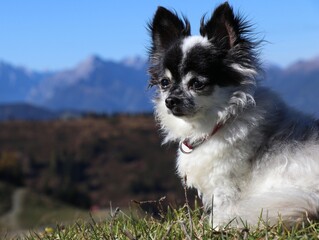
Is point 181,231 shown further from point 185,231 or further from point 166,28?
point 166,28

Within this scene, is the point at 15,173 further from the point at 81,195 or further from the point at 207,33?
the point at 207,33

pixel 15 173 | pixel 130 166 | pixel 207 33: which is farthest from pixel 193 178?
pixel 130 166

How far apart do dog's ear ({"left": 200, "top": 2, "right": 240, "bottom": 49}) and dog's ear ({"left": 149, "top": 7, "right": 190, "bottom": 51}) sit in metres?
0.50

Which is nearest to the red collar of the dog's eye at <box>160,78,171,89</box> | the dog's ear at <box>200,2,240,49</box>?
the dog's eye at <box>160,78,171,89</box>

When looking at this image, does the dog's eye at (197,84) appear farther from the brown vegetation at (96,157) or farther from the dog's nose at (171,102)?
the brown vegetation at (96,157)

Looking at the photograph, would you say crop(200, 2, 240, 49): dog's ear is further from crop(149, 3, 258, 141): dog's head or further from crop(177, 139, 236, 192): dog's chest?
crop(177, 139, 236, 192): dog's chest

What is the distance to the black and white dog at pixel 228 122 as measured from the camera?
22.5ft

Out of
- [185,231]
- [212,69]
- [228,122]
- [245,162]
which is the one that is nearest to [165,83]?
[212,69]

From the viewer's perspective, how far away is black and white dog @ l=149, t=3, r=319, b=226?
6.86 metres

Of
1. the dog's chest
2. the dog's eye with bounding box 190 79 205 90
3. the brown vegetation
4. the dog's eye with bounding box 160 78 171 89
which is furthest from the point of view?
the brown vegetation

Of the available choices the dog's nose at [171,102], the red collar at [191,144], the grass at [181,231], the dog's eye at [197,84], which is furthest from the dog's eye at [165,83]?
the grass at [181,231]

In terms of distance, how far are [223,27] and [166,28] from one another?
3.15 feet

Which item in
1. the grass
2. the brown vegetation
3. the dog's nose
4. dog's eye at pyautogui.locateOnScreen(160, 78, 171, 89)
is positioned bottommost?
the brown vegetation

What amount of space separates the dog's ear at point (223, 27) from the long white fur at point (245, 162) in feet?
0.60
